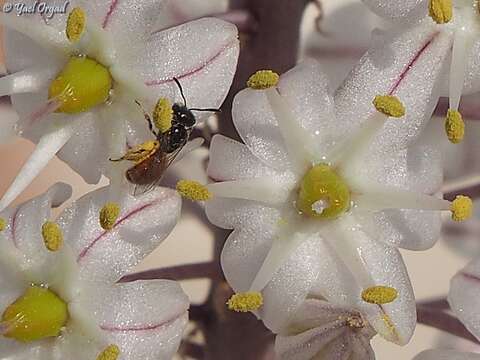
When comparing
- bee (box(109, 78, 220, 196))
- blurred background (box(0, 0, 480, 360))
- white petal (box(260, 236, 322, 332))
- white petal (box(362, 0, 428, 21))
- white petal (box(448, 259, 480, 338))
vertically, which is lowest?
blurred background (box(0, 0, 480, 360))

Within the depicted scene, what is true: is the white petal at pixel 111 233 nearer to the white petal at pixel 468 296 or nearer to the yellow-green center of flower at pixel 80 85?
the yellow-green center of flower at pixel 80 85

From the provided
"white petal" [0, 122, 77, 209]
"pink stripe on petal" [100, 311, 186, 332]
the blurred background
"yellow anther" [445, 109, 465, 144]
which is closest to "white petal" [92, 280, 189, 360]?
"pink stripe on petal" [100, 311, 186, 332]

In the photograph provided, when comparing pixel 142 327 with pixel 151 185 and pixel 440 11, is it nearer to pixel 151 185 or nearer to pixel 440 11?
pixel 151 185

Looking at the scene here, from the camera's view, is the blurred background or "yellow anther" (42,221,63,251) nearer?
"yellow anther" (42,221,63,251)

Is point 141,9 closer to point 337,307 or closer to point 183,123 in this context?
point 183,123

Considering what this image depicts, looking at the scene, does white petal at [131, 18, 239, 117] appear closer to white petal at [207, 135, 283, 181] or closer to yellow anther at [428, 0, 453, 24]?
white petal at [207, 135, 283, 181]

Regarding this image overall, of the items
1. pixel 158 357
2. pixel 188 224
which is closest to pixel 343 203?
pixel 158 357

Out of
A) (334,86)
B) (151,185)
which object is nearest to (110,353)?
(151,185)

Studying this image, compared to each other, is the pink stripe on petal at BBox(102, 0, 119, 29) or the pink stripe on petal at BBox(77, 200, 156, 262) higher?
the pink stripe on petal at BBox(102, 0, 119, 29)
